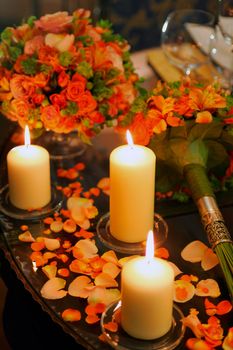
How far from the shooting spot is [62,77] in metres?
1.21

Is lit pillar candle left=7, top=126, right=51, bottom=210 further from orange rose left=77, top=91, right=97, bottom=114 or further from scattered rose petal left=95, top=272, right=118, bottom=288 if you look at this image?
scattered rose petal left=95, top=272, right=118, bottom=288

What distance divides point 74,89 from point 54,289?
1.34ft

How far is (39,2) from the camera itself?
2400 millimetres

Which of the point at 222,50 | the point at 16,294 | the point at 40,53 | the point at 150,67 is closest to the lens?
the point at 16,294

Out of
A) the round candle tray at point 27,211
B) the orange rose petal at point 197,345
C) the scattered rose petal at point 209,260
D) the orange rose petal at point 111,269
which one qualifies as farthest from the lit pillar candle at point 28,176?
the orange rose petal at point 197,345

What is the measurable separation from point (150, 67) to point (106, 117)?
0.45 m

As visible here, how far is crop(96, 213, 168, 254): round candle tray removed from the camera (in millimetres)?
1055

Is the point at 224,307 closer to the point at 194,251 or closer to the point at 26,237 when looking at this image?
the point at 194,251

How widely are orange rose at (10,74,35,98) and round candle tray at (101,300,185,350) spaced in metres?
0.49

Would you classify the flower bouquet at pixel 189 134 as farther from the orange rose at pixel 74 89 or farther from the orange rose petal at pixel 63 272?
the orange rose petal at pixel 63 272

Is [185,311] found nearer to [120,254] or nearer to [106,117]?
[120,254]

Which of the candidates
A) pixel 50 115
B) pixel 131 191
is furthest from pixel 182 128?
pixel 50 115

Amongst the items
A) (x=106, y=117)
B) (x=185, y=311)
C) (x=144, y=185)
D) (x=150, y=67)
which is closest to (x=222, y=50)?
(x=150, y=67)

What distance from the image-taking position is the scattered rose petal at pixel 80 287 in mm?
949
